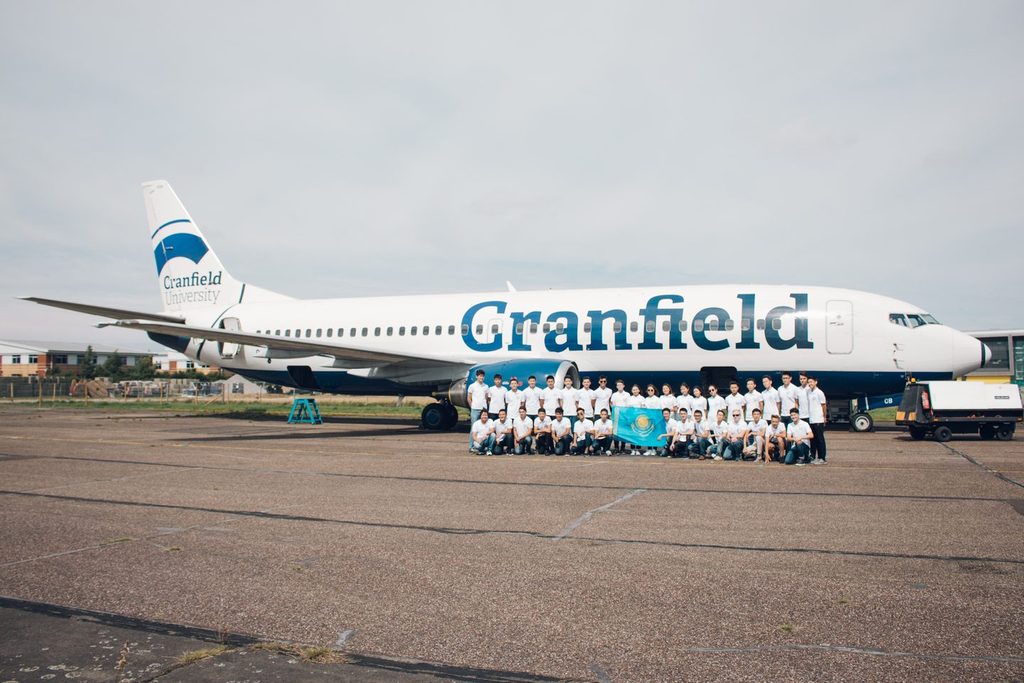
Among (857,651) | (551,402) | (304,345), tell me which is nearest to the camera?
(857,651)

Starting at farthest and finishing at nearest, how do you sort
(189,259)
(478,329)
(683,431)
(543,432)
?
1. (189,259)
2. (478,329)
3. (543,432)
4. (683,431)

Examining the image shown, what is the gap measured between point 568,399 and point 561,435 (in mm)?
974

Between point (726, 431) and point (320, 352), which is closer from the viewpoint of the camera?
point (726, 431)

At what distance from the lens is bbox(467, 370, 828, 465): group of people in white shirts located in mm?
14391

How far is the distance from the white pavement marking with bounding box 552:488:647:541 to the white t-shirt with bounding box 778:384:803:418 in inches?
213

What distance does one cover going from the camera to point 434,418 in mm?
23562

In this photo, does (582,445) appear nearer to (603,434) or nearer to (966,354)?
(603,434)

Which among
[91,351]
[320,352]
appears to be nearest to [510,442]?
[320,352]

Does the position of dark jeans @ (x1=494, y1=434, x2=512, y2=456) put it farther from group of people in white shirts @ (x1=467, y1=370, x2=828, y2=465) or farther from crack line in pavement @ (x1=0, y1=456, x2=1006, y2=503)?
crack line in pavement @ (x1=0, y1=456, x2=1006, y2=503)

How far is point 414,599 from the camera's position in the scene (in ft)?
18.0

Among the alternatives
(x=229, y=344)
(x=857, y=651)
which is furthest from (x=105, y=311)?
(x=857, y=651)

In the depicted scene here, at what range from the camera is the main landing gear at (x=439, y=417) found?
2350 centimetres

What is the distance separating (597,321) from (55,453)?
1336 centimetres

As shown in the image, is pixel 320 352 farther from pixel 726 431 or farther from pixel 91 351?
pixel 91 351
